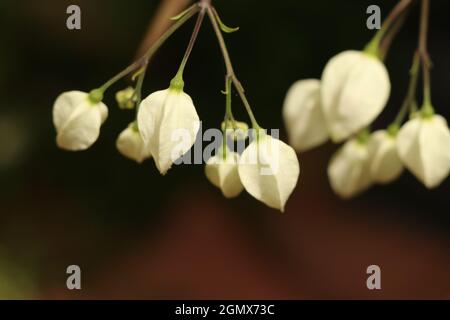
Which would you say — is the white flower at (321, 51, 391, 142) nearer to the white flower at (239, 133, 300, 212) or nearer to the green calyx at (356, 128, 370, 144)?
the white flower at (239, 133, 300, 212)

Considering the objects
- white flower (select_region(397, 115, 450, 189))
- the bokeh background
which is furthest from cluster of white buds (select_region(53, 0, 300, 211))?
the bokeh background

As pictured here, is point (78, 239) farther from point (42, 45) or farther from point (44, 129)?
point (42, 45)

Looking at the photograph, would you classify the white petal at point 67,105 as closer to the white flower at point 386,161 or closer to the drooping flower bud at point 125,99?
the drooping flower bud at point 125,99

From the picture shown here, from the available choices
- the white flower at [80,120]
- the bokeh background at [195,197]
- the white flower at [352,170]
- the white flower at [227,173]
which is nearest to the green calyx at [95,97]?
the white flower at [80,120]

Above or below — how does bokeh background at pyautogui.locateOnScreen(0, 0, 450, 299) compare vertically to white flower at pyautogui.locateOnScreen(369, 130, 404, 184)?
above

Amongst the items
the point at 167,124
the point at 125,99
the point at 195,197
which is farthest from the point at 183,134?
the point at 195,197

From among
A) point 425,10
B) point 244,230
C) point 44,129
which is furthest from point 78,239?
point 425,10
